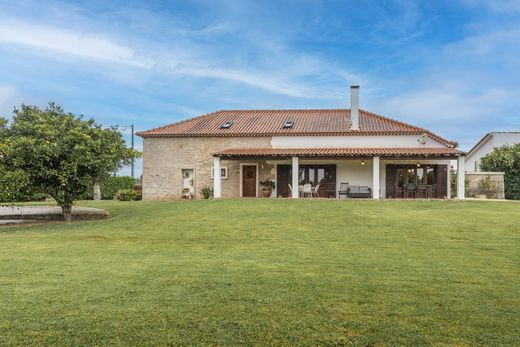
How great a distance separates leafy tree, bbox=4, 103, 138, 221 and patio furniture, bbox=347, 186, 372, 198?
1299 cm

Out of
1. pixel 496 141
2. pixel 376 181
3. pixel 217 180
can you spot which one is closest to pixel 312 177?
pixel 376 181

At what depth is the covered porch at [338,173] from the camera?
2506cm

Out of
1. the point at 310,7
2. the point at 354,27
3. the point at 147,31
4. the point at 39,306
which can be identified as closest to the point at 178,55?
the point at 147,31

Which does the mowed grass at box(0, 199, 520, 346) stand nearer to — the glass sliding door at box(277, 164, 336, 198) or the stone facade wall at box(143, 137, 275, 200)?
the glass sliding door at box(277, 164, 336, 198)

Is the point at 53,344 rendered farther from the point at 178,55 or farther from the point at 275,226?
the point at 178,55

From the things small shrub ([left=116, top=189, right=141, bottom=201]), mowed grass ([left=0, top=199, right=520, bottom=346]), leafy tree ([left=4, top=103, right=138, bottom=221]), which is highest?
leafy tree ([left=4, top=103, right=138, bottom=221])

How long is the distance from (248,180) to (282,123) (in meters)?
4.76

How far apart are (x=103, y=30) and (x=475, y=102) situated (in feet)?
66.7

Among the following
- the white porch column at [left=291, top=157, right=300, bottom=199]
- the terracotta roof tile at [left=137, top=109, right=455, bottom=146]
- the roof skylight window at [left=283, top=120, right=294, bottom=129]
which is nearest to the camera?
the white porch column at [left=291, top=157, right=300, bottom=199]

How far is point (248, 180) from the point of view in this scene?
2817 centimetres

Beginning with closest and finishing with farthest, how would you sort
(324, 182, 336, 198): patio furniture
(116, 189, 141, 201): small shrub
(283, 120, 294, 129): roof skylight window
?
1. (324, 182, 336, 198): patio furniture
2. (283, 120, 294, 129): roof skylight window
3. (116, 189, 141, 201): small shrub

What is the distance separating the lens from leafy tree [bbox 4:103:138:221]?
15.4 meters

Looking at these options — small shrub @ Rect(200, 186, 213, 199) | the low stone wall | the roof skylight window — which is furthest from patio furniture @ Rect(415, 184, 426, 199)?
small shrub @ Rect(200, 186, 213, 199)

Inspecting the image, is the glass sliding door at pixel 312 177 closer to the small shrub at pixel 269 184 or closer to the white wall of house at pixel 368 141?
the small shrub at pixel 269 184
